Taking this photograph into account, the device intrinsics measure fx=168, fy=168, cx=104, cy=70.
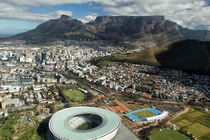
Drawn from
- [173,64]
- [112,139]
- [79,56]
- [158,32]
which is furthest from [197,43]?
[112,139]

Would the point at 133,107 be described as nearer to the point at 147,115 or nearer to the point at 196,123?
the point at 147,115

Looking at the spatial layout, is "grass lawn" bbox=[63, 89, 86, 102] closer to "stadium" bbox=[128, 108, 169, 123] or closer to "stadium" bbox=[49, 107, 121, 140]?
"stadium" bbox=[49, 107, 121, 140]

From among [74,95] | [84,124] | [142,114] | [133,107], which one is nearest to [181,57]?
[133,107]

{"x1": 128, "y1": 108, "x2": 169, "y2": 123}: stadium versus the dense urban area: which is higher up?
the dense urban area

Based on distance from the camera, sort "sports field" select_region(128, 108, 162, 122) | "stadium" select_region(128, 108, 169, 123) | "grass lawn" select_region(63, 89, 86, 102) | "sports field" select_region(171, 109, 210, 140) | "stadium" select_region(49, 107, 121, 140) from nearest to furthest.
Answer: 1. "stadium" select_region(49, 107, 121, 140)
2. "sports field" select_region(171, 109, 210, 140)
3. "stadium" select_region(128, 108, 169, 123)
4. "sports field" select_region(128, 108, 162, 122)
5. "grass lawn" select_region(63, 89, 86, 102)

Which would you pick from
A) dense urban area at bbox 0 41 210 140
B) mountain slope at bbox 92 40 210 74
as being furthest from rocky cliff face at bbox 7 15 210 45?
dense urban area at bbox 0 41 210 140

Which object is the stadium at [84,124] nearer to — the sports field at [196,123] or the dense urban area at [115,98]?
the dense urban area at [115,98]
